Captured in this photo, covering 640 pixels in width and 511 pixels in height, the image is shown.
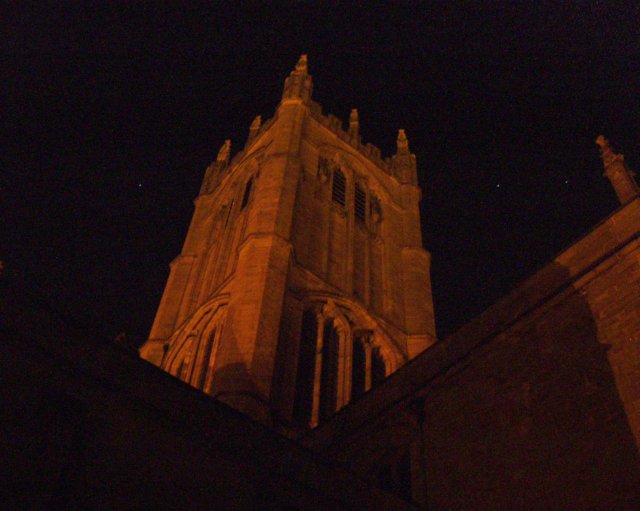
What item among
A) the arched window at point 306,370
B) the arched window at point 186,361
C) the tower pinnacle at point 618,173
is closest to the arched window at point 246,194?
the arched window at point 186,361

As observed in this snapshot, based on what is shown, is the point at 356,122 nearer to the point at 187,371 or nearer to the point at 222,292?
the point at 222,292

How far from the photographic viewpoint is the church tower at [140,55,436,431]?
1977 cm

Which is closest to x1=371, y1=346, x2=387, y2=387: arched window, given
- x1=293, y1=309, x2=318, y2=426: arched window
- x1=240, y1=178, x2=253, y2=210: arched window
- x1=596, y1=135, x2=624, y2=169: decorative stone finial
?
x1=293, y1=309, x2=318, y2=426: arched window

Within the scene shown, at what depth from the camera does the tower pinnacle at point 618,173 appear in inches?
520

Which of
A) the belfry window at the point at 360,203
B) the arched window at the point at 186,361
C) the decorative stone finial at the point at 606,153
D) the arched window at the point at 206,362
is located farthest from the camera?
the belfry window at the point at 360,203

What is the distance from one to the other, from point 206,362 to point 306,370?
355 cm

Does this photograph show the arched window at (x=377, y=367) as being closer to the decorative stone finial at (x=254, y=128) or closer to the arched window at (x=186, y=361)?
the arched window at (x=186, y=361)

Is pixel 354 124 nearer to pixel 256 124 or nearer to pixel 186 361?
pixel 256 124

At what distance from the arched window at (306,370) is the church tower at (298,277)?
4cm

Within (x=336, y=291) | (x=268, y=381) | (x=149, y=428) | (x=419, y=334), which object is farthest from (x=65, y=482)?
(x=419, y=334)

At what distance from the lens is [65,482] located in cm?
769

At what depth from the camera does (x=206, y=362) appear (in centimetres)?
2238

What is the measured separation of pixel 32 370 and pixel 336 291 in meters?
16.1

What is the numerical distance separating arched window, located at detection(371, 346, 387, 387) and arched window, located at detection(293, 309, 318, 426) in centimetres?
A: 242
